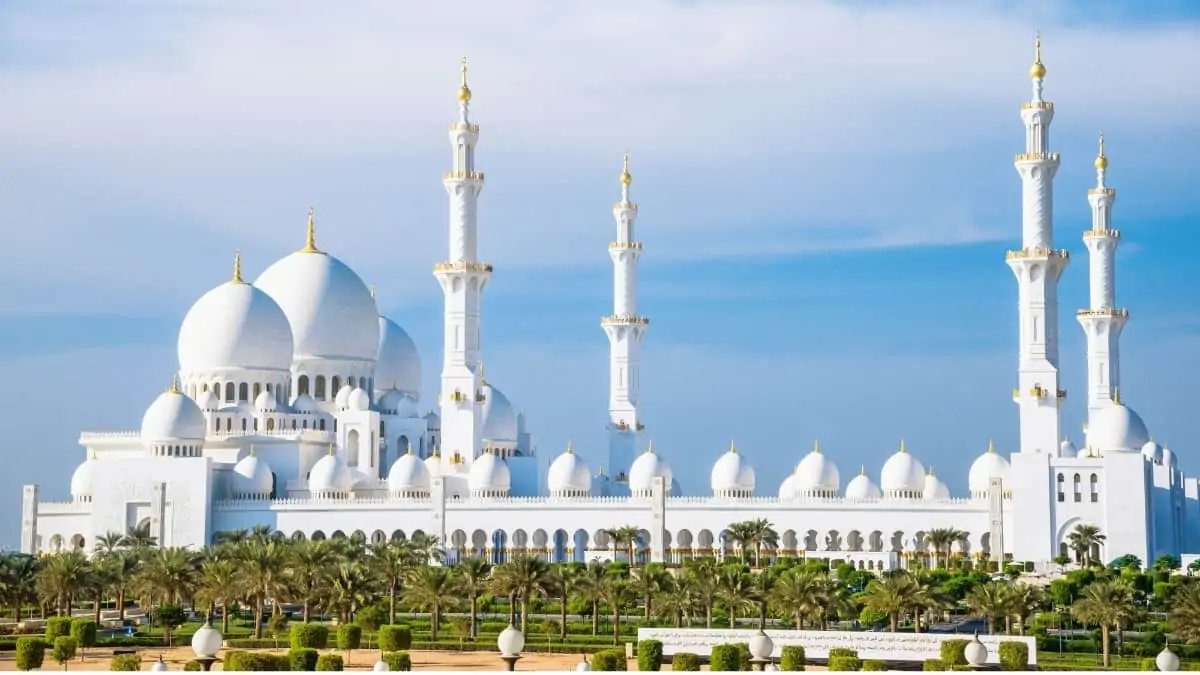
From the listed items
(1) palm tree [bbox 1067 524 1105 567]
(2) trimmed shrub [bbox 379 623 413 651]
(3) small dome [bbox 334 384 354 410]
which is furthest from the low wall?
(3) small dome [bbox 334 384 354 410]

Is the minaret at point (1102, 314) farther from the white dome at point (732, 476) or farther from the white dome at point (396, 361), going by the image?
the white dome at point (396, 361)

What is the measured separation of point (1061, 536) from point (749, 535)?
30.4 ft

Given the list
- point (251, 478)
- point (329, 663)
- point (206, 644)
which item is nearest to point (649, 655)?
point (329, 663)

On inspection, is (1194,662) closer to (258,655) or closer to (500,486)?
(258,655)

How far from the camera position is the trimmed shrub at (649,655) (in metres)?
36.0

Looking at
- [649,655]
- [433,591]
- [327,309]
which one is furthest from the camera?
[327,309]

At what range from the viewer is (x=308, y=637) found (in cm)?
3875

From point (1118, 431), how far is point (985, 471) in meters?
4.30

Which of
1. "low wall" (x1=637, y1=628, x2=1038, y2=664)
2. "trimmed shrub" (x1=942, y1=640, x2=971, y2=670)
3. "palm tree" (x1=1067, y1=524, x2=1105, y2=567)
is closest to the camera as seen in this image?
"trimmed shrub" (x1=942, y1=640, x2=971, y2=670)

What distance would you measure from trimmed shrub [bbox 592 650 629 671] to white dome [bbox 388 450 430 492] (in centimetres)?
3003

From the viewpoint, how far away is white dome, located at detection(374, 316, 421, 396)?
74.8 m

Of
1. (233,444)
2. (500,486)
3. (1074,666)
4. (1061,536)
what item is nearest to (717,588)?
(1074,666)

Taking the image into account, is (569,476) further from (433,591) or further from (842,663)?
(842,663)

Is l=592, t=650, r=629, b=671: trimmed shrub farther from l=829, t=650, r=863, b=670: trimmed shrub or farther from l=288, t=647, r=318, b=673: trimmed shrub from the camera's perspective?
l=288, t=647, r=318, b=673: trimmed shrub
